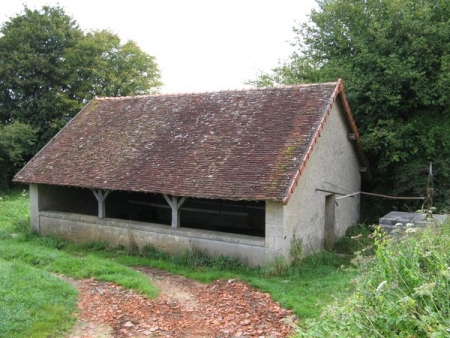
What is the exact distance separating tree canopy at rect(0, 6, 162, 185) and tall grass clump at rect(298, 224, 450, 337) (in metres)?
24.6

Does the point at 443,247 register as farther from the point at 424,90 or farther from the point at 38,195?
the point at 38,195

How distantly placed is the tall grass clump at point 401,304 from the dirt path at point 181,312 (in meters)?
3.09

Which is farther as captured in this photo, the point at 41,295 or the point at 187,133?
the point at 187,133

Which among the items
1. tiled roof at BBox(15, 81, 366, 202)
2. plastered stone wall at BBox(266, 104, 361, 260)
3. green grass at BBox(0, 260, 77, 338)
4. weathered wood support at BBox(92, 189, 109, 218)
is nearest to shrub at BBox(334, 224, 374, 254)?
plastered stone wall at BBox(266, 104, 361, 260)

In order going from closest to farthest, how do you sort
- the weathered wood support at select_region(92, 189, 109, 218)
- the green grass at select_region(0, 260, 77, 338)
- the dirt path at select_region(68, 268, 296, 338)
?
the green grass at select_region(0, 260, 77, 338)
the dirt path at select_region(68, 268, 296, 338)
the weathered wood support at select_region(92, 189, 109, 218)

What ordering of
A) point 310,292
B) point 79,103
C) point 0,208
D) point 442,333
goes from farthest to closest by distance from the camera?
point 79,103
point 0,208
point 310,292
point 442,333

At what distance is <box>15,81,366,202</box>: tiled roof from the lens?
10.1 meters

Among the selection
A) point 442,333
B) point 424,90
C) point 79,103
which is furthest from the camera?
point 79,103

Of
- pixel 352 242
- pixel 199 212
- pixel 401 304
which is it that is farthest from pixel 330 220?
pixel 401 304

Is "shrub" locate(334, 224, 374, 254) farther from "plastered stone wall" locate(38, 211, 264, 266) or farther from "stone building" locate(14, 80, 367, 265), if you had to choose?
"plastered stone wall" locate(38, 211, 264, 266)

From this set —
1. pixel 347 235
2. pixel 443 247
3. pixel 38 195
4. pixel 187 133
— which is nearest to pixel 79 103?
pixel 38 195

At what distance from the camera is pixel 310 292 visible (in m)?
8.18

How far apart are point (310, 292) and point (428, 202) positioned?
18.9 feet

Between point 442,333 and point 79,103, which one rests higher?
point 79,103
